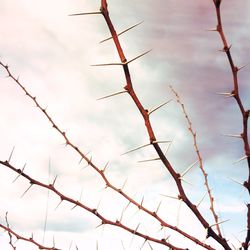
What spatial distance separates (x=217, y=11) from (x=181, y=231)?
135cm

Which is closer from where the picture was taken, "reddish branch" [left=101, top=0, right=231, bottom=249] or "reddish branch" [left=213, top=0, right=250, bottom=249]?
"reddish branch" [left=101, top=0, right=231, bottom=249]

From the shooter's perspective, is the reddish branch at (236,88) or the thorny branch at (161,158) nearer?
the thorny branch at (161,158)

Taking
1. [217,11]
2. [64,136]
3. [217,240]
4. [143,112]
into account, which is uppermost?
[64,136]

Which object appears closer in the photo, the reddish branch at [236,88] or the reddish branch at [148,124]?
the reddish branch at [148,124]

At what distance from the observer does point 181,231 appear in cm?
278

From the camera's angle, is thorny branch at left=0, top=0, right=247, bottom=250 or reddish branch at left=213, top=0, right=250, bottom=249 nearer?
thorny branch at left=0, top=0, right=247, bottom=250

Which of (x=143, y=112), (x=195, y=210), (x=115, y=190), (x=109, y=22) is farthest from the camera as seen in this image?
(x=115, y=190)

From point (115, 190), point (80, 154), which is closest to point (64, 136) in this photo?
point (80, 154)

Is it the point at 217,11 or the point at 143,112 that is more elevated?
the point at 217,11

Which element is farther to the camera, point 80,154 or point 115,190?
point 80,154

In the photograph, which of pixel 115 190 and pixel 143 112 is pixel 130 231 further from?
pixel 143 112

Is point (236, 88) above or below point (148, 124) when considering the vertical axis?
above

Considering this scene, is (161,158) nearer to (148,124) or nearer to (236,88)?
(148,124)

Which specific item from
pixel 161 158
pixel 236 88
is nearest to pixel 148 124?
pixel 161 158
